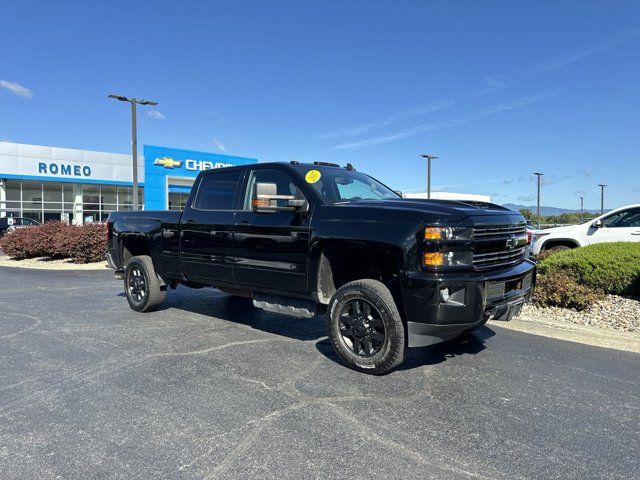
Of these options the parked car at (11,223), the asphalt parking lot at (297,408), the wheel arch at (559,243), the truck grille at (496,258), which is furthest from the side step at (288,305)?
the parked car at (11,223)

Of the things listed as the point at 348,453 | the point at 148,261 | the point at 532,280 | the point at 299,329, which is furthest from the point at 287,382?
the point at 148,261

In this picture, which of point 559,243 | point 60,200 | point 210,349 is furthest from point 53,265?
point 60,200

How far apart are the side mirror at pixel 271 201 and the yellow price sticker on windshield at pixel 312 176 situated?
32 cm

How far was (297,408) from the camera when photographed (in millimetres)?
3617

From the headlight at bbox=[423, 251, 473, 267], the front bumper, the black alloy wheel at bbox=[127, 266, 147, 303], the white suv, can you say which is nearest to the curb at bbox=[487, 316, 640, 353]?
the front bumper

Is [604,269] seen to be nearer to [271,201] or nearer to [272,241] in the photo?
[272,241]

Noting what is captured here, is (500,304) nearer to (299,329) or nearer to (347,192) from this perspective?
(347,192)

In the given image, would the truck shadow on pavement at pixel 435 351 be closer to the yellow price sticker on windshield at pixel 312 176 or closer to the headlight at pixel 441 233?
the headlight at pixel 441 233

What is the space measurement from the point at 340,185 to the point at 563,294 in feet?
13.0

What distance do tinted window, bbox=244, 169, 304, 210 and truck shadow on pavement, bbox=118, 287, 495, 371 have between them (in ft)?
5.53

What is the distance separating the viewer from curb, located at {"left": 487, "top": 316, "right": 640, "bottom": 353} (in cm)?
553

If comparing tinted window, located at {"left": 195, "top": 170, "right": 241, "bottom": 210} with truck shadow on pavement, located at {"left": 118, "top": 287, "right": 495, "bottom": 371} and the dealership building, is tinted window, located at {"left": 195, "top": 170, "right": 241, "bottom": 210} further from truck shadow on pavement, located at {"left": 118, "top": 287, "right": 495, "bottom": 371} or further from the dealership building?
the dealership building

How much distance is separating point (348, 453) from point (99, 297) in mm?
6823

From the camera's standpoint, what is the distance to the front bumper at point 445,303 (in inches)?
154
